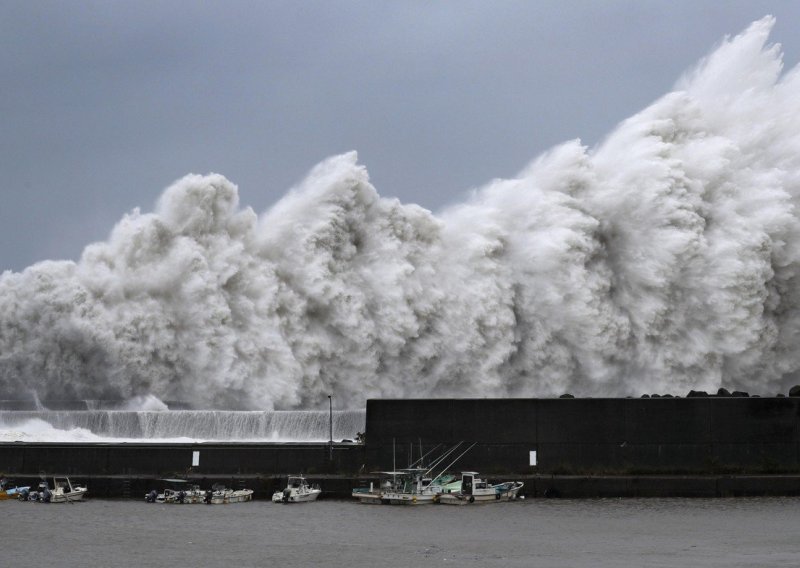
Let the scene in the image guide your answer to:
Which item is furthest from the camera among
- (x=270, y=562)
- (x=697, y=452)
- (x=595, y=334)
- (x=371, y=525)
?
(x=595, y=334)

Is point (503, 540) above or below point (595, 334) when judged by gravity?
below

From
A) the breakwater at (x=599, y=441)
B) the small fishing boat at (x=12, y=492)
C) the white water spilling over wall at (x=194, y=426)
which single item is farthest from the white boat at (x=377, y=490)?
the small fishing boat at (x=12, y=492)

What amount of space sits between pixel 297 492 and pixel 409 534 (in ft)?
20.2

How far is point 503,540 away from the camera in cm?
2627

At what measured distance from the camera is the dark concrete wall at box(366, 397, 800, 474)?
108ft

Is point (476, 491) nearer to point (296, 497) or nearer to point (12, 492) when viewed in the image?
point (296, 497)

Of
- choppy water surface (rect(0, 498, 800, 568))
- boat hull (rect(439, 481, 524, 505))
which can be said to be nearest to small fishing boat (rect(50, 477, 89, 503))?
choppy water surface (rect(0, 498, 800, 568))

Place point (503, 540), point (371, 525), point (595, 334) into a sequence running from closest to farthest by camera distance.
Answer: point (503, 540), point (371, 525), point (595, 334)

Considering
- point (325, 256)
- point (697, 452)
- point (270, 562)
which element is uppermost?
point (325, 256)

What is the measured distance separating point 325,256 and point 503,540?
893 inches

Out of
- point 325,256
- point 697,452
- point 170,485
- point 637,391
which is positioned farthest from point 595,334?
point 170,485

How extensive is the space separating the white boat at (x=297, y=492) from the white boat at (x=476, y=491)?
3.40m

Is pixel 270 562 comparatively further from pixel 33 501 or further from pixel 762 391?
pixel 762 391

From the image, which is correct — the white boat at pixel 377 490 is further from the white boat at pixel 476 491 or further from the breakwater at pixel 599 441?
the white boat at pixel 476 491
